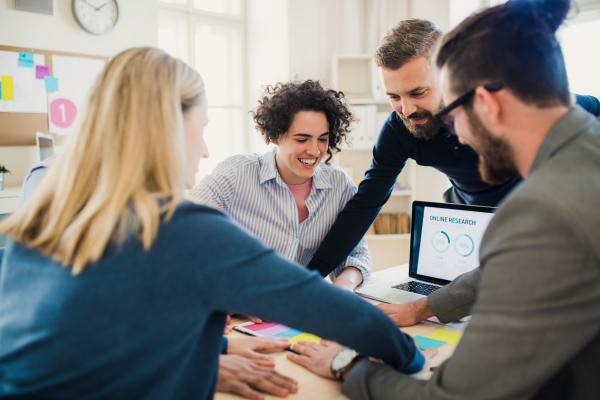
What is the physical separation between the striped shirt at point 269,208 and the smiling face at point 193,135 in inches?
34.1

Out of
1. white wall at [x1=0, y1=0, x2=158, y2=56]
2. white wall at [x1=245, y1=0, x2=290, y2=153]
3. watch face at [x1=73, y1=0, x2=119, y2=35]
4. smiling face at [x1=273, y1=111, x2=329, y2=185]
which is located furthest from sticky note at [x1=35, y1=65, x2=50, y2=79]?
smiling face at [x1=273, y1=111, x2=329, y2=185]

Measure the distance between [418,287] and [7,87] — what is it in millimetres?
3093

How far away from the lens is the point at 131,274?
2.30 ft

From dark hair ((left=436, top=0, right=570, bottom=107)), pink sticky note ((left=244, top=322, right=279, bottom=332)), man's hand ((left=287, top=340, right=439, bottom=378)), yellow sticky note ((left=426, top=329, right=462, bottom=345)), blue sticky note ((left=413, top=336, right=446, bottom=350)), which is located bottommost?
pink sticky note ((left=244, top=322, right=279, bottom=332))

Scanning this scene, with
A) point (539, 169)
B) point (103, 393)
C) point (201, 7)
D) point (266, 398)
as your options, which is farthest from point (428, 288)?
point (201, 7)

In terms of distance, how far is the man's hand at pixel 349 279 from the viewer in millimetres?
1704

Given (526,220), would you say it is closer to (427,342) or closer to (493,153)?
(493,153)

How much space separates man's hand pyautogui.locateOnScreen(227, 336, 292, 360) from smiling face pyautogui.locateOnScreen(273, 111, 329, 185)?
863 millimetres

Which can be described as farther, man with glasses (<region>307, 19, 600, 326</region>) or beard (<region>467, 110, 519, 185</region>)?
man with glasses (<region>307, 19, 600, 326</region>)

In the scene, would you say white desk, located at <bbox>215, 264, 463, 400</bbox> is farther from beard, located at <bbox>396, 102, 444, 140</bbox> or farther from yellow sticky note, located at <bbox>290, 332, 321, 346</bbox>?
beard, located at <bbox>396, 102, 444, 140</bbox>

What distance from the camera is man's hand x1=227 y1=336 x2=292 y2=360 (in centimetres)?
113

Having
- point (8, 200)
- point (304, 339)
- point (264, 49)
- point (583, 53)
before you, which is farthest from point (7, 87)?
point (583, 53)

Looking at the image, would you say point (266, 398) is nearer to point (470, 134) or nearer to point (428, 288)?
point (470, 134)

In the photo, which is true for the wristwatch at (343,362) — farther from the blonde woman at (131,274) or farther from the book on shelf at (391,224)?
the book on shelf at (391,224)
